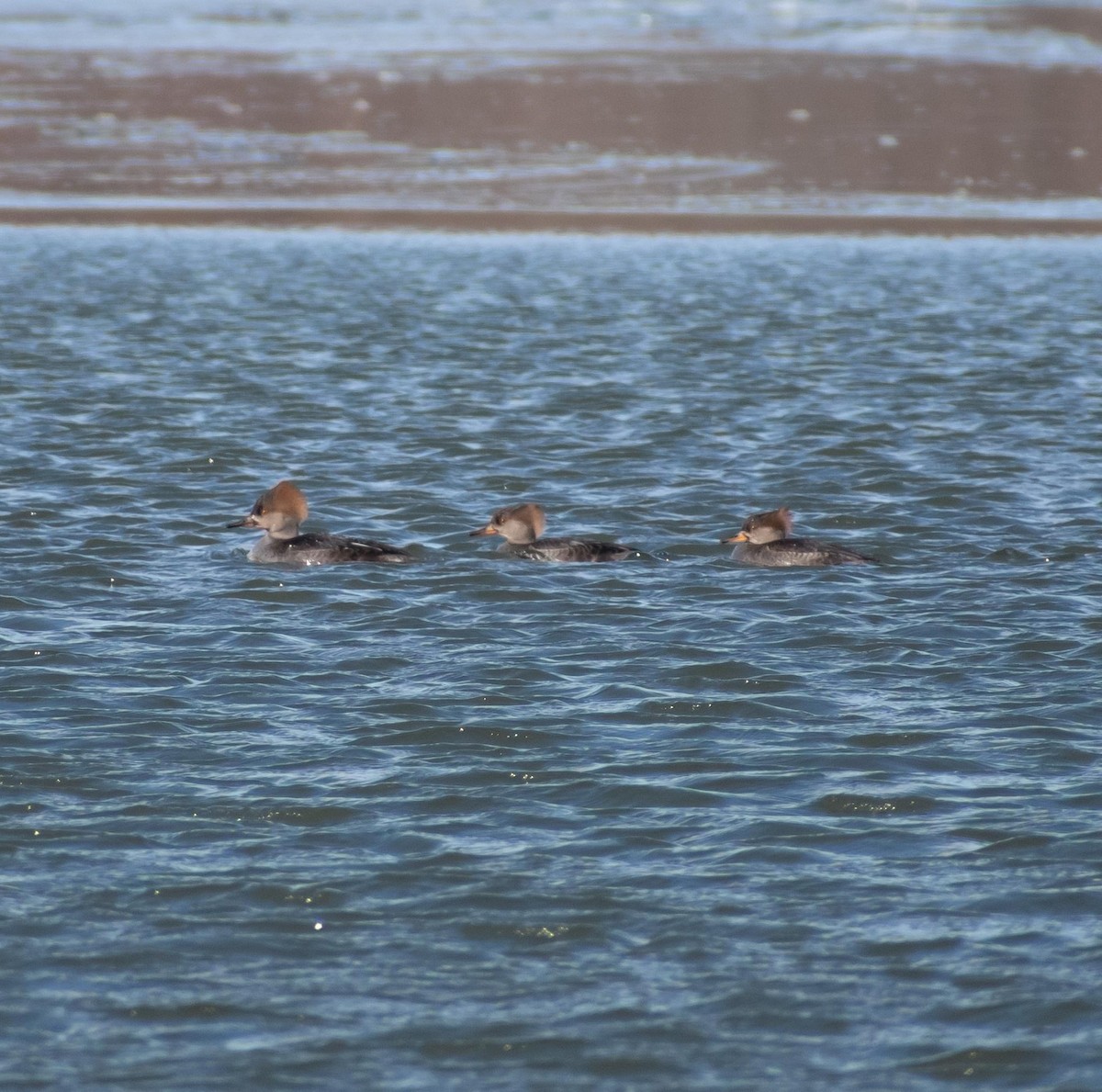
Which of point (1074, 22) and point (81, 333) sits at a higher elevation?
point (1074, 22)

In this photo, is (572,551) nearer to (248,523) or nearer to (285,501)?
(285,501)

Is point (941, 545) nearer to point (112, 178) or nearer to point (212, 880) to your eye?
point (212, 880)

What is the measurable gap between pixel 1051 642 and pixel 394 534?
522cm

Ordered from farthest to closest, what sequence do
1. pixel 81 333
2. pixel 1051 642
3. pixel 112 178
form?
1. pixel 112 178
2. pixel 81 333
3. pixel 1051 642

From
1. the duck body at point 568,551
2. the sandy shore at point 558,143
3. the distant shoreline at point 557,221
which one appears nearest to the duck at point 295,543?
the duck body at point 568,551

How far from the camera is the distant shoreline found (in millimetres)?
38812

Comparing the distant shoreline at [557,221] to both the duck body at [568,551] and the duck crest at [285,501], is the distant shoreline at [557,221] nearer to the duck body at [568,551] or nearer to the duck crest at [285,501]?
the duck body at [568,551]

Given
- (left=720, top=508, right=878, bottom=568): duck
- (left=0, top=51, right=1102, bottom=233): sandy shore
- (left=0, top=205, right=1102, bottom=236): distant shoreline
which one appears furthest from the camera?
(left=0, top=51, right=1102, bottom=233): sandy shore

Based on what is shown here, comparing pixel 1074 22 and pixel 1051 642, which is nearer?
pixel 1051 642

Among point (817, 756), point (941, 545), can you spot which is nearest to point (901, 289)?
point (941, 545)

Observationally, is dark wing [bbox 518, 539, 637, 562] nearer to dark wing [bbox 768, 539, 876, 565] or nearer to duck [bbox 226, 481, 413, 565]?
duck [bbox 226, 481, 413, 565]

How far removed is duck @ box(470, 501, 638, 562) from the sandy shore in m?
26.1

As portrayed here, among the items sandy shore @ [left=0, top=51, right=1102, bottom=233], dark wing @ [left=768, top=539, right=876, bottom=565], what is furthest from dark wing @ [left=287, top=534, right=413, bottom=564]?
sandy shore @ [left=0, top=51, right=1102, bottom=233]

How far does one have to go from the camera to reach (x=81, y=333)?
25.6m
